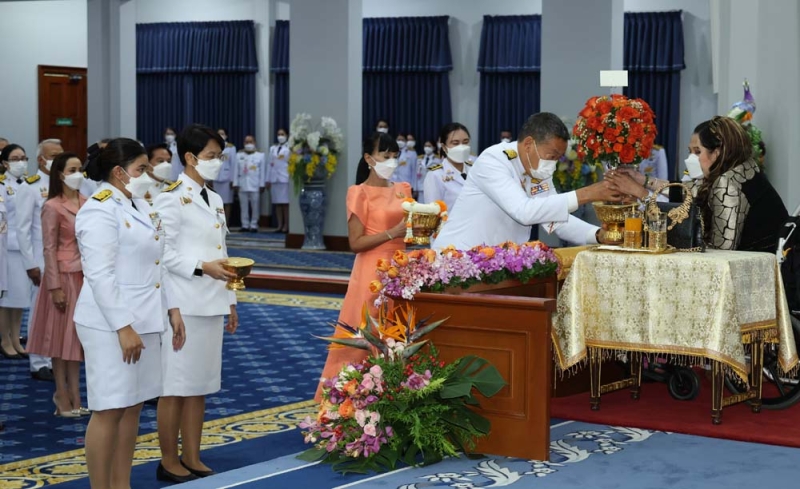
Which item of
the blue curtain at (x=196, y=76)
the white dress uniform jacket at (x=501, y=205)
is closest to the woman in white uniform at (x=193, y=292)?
the white dress uniform jacket at (x=501, y=205)

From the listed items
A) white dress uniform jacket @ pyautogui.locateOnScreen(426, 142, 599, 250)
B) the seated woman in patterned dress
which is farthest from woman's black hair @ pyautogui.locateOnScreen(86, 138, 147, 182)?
the seated woman in patterned dress

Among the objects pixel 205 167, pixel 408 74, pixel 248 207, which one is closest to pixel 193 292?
pixel 205 167

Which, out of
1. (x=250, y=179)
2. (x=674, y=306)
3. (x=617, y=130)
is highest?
(x=617, y=130)

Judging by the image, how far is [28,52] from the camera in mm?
21516

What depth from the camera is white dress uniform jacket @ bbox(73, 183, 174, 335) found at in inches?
160

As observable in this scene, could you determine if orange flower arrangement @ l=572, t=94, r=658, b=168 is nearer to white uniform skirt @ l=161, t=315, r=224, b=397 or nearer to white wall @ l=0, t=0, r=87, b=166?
white uniform skirt @ l=161, t=315, r=224, b=397

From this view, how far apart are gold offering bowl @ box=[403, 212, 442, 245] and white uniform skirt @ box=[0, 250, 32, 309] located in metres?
3.68

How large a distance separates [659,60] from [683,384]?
1353 cm

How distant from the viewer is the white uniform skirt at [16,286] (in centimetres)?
795

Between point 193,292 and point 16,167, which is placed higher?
point 16,167

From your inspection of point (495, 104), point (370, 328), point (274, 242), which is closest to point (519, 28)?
point (495, 104)

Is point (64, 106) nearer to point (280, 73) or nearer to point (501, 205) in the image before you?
point (280, 73)

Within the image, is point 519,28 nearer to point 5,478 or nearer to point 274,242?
point 274,242

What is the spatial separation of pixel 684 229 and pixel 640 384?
3.93ft
